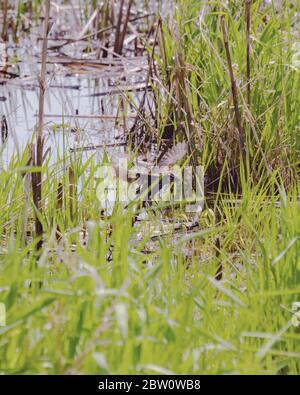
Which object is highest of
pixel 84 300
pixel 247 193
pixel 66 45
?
pixel 84 300

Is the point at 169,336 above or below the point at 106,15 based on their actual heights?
above

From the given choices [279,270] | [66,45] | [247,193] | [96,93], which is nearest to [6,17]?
[66,45]

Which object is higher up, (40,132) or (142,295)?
(40,132)

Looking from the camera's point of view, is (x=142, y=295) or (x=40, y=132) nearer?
(x=142, y=295)

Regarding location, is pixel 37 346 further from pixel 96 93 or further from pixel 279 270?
pixel 96 93

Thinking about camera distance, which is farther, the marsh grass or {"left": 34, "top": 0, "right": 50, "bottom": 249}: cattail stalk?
{"left": 34, "top": 0, "right": 50, "bottom": 249}: cattail stalk

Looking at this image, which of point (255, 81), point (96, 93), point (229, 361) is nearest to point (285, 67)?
point (255, 81)

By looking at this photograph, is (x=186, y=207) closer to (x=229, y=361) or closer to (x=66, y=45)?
(x=229, y=361)

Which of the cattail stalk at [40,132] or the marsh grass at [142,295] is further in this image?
the cattail stalk at [40,132]

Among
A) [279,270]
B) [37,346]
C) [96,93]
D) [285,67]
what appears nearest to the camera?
[37,346]

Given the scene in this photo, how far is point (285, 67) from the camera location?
374 cm

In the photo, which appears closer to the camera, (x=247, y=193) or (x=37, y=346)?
(x=37, y=346)

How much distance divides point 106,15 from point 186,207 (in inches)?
132

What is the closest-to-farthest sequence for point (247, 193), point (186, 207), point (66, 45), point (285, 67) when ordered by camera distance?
point (247, 193) → point (186, 207) → point (285, 67) → point (66, 45)
